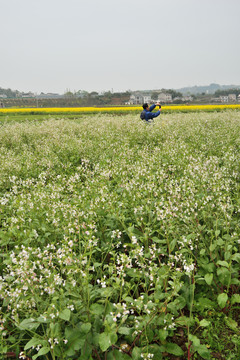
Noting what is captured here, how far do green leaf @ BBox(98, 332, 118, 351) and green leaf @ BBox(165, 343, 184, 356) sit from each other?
36.5 inches

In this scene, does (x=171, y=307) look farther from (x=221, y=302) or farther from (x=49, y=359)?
(x=49, y=359)

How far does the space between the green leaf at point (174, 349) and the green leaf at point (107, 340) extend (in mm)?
928

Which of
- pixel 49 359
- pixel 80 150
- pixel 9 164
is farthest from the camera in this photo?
pixel 80 150

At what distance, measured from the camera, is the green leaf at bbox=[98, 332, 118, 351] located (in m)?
2.36

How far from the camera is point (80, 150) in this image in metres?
10.6

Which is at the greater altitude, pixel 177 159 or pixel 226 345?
pixel 177 159

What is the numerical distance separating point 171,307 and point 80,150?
8.43 meters

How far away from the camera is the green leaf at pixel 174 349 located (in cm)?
286

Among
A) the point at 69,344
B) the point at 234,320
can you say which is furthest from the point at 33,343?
the point at 234,320

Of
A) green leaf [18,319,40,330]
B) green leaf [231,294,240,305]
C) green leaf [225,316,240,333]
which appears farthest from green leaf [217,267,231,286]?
Result: green leaf [18,319,40,330]

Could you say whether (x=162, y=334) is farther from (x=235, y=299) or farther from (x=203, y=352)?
(x=235, y=299)

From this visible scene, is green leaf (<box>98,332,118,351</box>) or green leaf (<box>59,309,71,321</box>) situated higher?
green leaf (<box>59,309,71,321</box>)

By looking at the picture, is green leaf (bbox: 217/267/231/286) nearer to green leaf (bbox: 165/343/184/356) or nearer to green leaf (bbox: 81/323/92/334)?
green leaf (bbox: 165/343/184/356)

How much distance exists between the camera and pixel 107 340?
242cm
